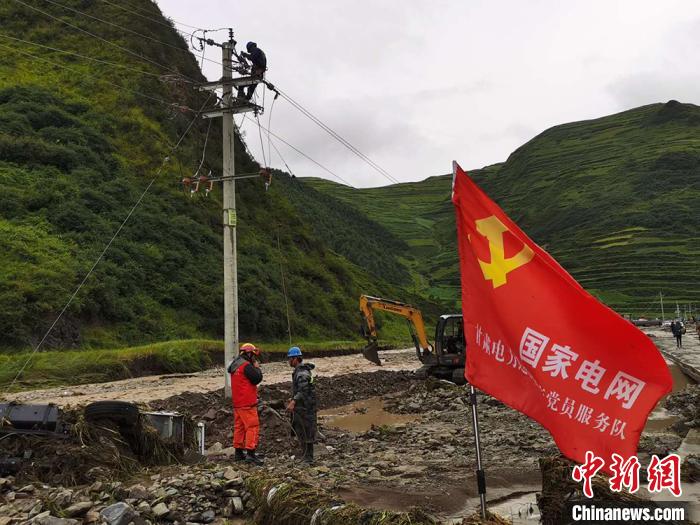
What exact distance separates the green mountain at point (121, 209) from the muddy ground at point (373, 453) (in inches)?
336

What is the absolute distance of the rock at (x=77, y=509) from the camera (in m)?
5.76

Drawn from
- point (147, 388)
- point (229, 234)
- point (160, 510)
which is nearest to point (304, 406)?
point (160, 510)

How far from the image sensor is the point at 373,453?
10023 millimetres

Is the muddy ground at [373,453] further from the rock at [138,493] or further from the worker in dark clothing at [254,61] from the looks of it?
the worker in dark clothing at [254,61]

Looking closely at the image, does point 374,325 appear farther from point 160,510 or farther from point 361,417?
point 160,510

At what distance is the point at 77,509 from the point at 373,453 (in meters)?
5.26

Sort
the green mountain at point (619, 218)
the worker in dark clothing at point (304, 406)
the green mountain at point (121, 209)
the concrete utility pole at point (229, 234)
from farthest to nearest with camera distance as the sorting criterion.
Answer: the green mountain at point (619, 218) → the green mountain at point (121, 209) → the concrete utility pole at point (229, 234) → the worker in dark clothing at point (304, 406)

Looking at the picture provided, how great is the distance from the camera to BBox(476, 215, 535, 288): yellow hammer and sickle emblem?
4.30m

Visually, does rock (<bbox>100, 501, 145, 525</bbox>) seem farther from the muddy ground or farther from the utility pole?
the utility pole

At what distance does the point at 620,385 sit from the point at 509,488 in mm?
4092

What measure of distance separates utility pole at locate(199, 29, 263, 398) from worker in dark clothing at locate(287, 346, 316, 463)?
Answer: 4.69m

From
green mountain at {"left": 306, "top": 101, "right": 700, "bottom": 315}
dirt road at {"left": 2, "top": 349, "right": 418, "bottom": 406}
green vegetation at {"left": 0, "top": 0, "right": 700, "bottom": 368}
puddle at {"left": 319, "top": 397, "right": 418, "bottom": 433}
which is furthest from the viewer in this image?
green mountain at {"left": 306, "top": 101, "right": 700, "bottom": 315}

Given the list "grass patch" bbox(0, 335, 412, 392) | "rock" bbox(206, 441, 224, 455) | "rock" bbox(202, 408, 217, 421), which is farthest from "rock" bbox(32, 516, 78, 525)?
"grass patch" bbox(0, 335, 412, 392)

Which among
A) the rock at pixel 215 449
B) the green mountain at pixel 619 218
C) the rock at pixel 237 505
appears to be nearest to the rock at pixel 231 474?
the rock at pixel 237 505
